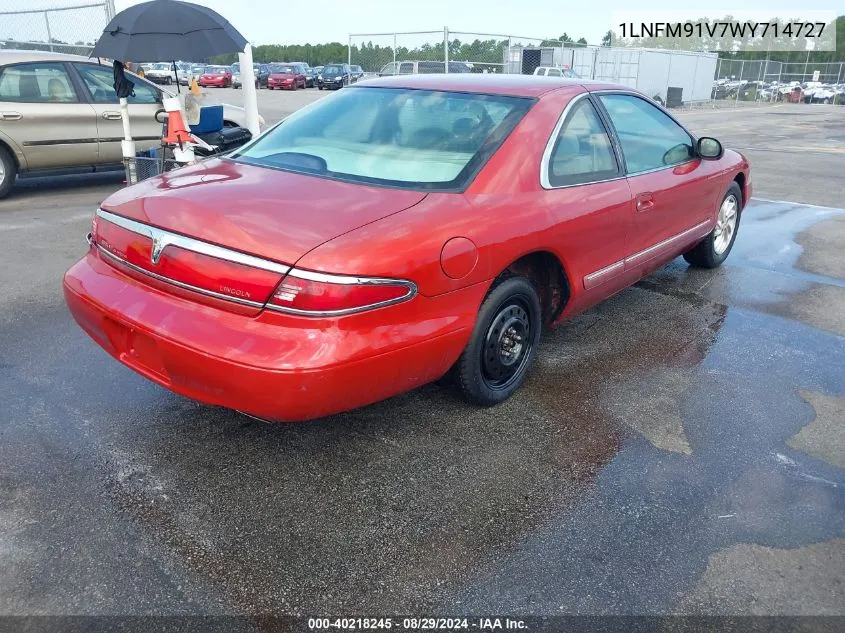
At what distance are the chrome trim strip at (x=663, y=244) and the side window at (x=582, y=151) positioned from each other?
0.53 meters

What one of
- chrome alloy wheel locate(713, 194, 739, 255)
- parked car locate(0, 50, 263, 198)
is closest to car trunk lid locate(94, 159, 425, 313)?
chrome alloy wheel locate(713, 194, 739, 255)

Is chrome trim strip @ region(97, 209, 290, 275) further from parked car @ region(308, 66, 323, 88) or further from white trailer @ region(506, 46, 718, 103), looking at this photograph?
parked car @ region(308, 66, 323, 88)

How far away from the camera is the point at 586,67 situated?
25625 mm

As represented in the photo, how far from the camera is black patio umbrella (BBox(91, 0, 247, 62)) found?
673 cm

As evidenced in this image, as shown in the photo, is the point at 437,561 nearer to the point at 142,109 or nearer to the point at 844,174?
the point at 142,109

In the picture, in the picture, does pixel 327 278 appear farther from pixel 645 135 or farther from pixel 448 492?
pixel 645 135

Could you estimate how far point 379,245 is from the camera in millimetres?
2639

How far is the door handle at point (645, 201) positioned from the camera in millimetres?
4074

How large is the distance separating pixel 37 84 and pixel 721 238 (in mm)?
7499

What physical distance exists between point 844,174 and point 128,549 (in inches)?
509

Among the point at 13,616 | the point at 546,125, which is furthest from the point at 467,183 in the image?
the point at 13,616

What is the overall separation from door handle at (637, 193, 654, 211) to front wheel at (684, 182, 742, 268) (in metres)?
1.55

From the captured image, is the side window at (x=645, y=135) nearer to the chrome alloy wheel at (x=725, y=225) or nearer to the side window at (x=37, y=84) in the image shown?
the chrome alloy wheel at (x=725, y=225)

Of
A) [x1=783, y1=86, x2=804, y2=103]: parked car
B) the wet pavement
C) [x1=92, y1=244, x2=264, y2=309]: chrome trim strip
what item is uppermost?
[x1=92, y1=244, x2=264, y2=309]: chrome trim strip
